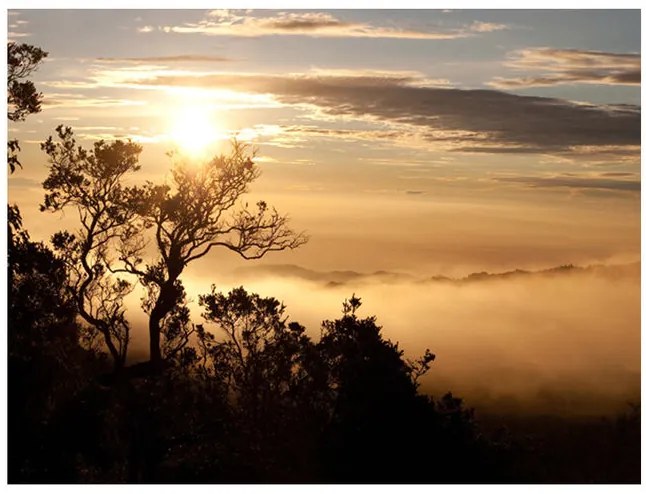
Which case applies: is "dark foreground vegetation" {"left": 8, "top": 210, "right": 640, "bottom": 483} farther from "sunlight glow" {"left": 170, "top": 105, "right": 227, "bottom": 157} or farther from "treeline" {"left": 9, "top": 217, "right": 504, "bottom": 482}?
"sunlight glow" {"left": 170, "top": 105, "right": 227, "bottom": 157}

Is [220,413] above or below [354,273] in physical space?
below

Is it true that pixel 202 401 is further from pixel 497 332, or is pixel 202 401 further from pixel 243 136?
pixel 497 332

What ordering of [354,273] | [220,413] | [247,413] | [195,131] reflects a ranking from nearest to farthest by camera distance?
[220,413]
[195,131]
[247,413]
[354,273]

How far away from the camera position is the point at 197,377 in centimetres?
3262

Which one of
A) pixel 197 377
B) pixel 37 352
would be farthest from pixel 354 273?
pixel 37 352

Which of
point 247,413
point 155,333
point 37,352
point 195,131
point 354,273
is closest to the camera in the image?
point 37,352

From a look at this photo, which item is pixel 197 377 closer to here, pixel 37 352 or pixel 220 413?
pixel 220 413

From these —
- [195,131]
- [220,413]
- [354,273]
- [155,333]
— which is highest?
[195,131]

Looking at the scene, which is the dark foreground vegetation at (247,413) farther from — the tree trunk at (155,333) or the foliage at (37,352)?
the tree trunk at (155,333)

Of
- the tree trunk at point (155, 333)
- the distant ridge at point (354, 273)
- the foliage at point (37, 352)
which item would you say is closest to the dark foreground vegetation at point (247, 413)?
the foliage at point (37, 352)

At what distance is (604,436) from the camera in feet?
116
